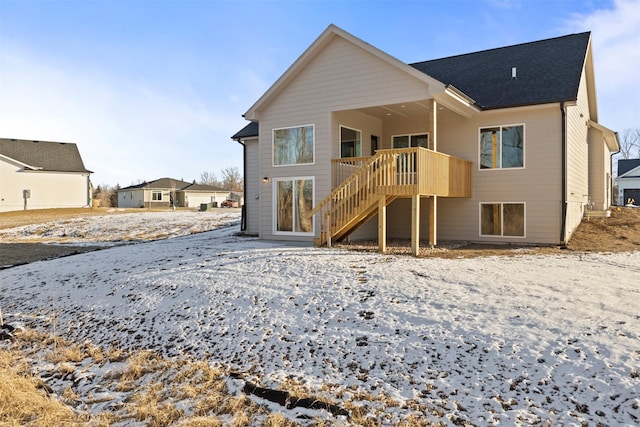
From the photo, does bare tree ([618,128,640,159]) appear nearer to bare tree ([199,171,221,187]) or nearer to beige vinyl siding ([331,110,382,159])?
beige vinyl siding ([331,110,382,159])

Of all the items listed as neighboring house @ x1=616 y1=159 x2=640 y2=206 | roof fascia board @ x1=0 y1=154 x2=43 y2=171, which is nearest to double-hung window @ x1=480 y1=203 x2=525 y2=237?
neighboring house @ x1=616 y1=159 x2=640 y2=206

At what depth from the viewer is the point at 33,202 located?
35594 millimetres

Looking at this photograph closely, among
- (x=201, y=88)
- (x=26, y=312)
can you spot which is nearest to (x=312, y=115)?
(x=201, y=88)

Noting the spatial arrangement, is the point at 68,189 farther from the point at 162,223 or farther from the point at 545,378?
the point at 545,378

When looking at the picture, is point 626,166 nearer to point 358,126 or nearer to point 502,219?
point 502,219

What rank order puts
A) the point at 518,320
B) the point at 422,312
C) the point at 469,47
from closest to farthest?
the point at 518,320, the point at 422,312, the point at 469,47

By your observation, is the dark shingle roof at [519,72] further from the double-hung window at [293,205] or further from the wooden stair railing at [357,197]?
the wooden stair railing at [357,197]

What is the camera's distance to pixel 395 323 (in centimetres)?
629

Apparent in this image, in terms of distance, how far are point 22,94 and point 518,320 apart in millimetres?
13691

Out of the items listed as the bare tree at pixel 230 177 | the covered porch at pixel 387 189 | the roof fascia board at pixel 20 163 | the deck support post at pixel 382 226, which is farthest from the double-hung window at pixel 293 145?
the bare tree at pixel 230 177

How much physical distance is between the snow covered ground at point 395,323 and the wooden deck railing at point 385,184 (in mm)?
1673

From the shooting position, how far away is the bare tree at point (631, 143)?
59.8m

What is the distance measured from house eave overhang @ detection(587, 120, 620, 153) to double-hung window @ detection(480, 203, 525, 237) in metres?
6.91

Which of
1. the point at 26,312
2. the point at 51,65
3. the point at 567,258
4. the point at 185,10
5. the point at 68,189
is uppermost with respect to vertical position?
the point at 185,10
